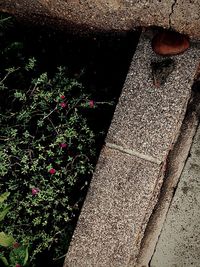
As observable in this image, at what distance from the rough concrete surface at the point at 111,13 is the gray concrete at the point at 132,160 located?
5.8 inches

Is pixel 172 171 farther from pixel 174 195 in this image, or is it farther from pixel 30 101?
pixel 30 101

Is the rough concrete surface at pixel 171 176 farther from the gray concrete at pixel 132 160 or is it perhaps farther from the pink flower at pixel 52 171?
the pink flower at pixel 52 171

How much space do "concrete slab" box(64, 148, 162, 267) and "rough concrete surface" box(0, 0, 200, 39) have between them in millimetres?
886

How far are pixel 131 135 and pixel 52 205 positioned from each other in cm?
84

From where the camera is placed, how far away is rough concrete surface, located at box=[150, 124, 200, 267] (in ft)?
7.59

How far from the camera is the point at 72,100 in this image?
2256 mm

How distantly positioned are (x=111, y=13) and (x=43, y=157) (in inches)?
42.7

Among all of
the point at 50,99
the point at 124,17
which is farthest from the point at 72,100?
the point at 124,17

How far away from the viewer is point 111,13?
2.05 m

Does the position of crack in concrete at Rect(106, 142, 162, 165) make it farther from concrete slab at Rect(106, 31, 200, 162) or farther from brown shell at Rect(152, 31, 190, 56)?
brown shell at Rect(152, 31, 190, 56)

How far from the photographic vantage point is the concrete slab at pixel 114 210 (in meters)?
2.03

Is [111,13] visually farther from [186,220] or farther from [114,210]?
[186,220]

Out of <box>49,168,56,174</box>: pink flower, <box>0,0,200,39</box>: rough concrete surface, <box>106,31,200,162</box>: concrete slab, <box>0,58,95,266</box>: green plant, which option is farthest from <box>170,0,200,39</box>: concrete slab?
<box>49,168,56,174</box>: pink flower

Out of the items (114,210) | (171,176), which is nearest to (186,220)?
(171,176)
